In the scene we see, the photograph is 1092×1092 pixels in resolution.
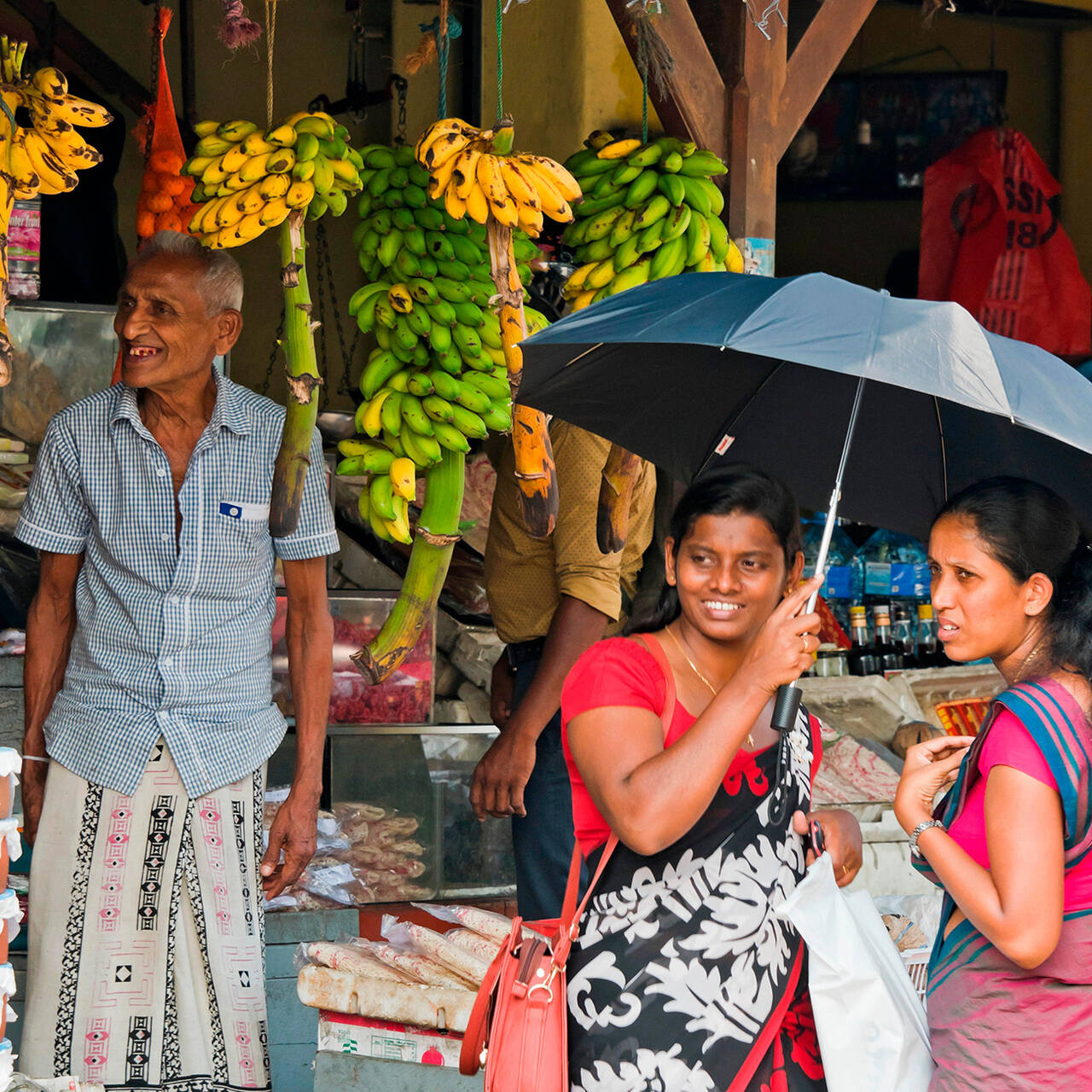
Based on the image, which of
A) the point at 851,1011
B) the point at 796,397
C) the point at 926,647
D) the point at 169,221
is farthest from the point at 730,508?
the point at 926,647

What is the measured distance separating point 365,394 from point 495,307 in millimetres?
356

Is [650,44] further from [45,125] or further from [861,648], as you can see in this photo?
[861,648]

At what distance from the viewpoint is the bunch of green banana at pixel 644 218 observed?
107 inches

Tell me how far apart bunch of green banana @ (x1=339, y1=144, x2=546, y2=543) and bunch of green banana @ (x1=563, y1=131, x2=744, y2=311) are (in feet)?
0.50

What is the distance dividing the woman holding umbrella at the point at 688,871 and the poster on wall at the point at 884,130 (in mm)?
4564

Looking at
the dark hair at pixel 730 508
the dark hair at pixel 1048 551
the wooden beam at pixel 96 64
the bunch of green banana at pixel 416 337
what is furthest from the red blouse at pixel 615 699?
the wooden beam at pixel 96 64

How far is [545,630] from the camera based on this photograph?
2.94 meters

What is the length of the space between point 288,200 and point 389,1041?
1.56m

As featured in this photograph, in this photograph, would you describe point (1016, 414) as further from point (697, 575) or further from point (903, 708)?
point (903, 708)

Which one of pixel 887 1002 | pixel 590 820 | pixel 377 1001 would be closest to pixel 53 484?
pixel 377 1001

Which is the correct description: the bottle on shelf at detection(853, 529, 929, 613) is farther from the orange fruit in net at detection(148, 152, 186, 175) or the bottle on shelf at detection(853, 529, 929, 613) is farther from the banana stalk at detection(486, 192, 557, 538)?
the orange fruit in net at detection(148, 152, 186, 175)

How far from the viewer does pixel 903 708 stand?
4324 mm

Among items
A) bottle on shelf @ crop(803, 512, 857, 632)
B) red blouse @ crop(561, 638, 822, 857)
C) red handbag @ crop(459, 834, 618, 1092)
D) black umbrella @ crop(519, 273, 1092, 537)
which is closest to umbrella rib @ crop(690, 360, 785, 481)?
black umbrella @ crop(519, 273, 1092, 537)

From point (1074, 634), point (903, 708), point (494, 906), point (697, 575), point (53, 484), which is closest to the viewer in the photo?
point (1074, 634)
